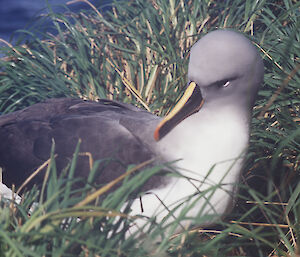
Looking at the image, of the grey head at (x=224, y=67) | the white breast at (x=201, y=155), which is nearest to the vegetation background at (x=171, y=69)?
the white breast at (x=201, y=155)

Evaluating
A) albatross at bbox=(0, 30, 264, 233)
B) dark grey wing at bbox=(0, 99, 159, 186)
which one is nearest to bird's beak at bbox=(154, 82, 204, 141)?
albatross at bbox=(0, 30, 264, 233)

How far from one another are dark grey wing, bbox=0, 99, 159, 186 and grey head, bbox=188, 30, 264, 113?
36 centimetres

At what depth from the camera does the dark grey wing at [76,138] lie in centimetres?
230

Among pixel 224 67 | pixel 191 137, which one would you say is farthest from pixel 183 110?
pixel 224 67

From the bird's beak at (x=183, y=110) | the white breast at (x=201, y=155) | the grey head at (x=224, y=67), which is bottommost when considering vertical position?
the white breast at (x=201, y=155)

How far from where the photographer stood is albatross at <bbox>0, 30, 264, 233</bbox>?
2.15 m

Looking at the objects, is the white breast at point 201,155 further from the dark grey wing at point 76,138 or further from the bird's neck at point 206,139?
the dark grey wing at point 76,138

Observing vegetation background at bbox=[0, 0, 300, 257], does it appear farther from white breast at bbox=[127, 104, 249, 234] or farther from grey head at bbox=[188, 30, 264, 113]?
grey head at bbox=[188, 30, 264, 113]

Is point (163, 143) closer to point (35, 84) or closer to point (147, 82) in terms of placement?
point (147, 82)

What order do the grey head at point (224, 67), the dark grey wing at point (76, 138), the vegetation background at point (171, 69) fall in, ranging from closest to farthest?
the grey head at point (224, 67), the dark grey wing at point (76, 138), the vegetation background at point (171, 69)

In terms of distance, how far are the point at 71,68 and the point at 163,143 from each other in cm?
192

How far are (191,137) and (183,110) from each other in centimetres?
12

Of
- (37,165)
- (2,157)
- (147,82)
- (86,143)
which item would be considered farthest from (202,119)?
(147,82)

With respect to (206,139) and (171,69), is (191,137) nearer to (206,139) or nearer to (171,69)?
(206,139)
